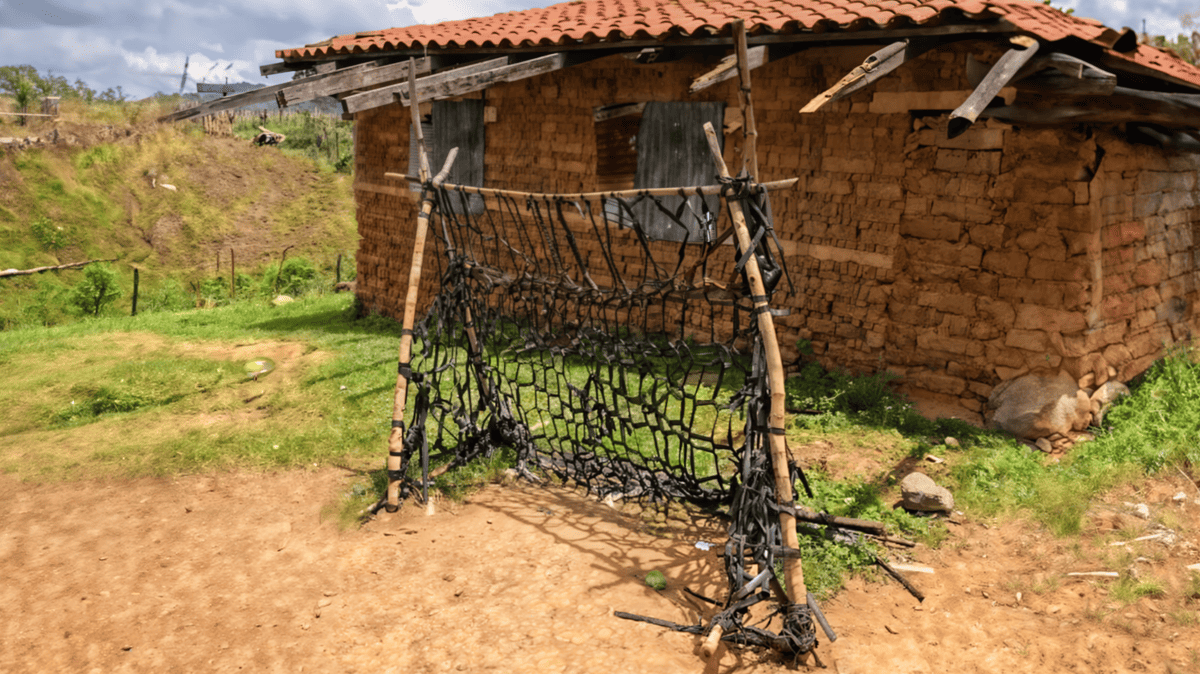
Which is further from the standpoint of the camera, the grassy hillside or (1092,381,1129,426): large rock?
the grassy hillside

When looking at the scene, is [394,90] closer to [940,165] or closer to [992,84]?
[940,165]

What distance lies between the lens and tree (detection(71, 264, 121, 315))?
14.5 meters

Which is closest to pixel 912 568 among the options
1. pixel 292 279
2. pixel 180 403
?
pixel 180 403

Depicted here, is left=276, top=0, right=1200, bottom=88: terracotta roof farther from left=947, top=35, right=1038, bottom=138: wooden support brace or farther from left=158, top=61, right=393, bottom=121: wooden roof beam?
left=158, top=61, right=393, bottom=121: wooden roof beam

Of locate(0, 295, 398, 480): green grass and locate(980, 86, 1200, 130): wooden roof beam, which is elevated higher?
locate(980, 86, 1200, 130): wooden roof beam

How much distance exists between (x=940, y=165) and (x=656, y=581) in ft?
14.2

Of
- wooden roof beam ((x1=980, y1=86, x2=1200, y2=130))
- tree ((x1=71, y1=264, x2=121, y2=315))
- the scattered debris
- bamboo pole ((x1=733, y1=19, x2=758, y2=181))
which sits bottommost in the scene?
the scattered debris

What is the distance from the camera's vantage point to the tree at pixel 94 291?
14453 millimetres

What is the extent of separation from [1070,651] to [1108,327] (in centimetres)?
379

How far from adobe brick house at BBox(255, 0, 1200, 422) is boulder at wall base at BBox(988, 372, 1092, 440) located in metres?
0.11

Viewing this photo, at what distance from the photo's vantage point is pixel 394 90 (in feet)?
25.1

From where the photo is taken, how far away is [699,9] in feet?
26.9

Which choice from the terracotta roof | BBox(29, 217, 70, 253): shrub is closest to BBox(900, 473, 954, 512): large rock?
the terracotta roof

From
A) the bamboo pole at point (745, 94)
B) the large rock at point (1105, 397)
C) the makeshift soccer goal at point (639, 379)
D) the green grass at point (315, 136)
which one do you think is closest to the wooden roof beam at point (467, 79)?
the makeshift soccer goal at point (639, 379)
